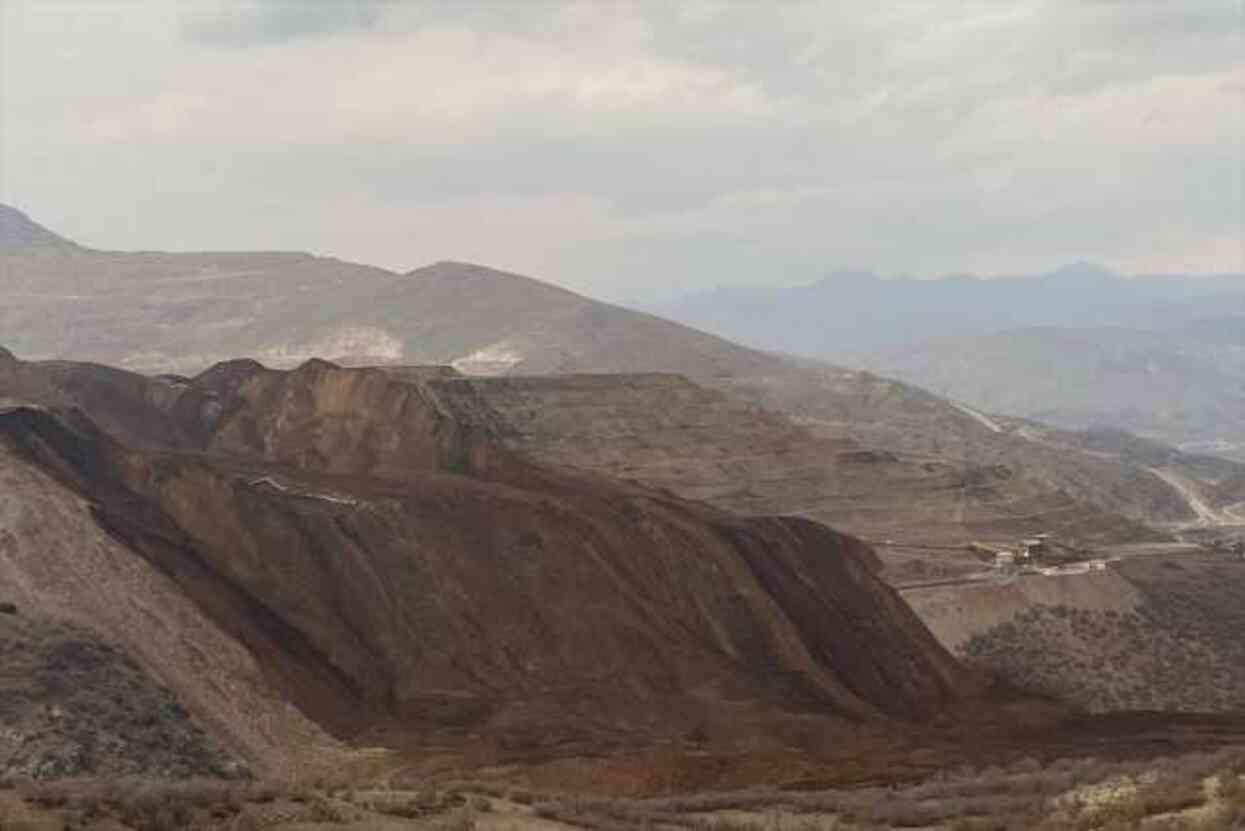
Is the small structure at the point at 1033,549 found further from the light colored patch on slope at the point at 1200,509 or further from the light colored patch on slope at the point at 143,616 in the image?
the light colored patch on slope at the point at 1200,509

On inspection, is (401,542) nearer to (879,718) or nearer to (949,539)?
(879,718)

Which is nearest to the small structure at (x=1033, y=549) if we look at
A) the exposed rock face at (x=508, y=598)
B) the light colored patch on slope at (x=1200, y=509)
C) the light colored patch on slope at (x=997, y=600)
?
the light colored patch on slope at (x=997, y=600)

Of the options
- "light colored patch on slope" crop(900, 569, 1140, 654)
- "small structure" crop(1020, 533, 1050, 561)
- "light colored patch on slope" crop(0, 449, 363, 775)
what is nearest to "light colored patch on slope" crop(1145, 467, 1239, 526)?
"small structure" crop(1020, 533, 1050, 561)

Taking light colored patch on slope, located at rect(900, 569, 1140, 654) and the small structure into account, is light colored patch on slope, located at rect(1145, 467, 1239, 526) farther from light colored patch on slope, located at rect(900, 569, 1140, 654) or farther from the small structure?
light colored patch on slope, located at rect(900, 569, 1140, 654)

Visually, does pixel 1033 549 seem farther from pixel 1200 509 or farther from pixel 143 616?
pixel 1200 509

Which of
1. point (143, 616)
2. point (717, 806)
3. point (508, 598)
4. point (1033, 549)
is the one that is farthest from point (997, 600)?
point (717, 806)
